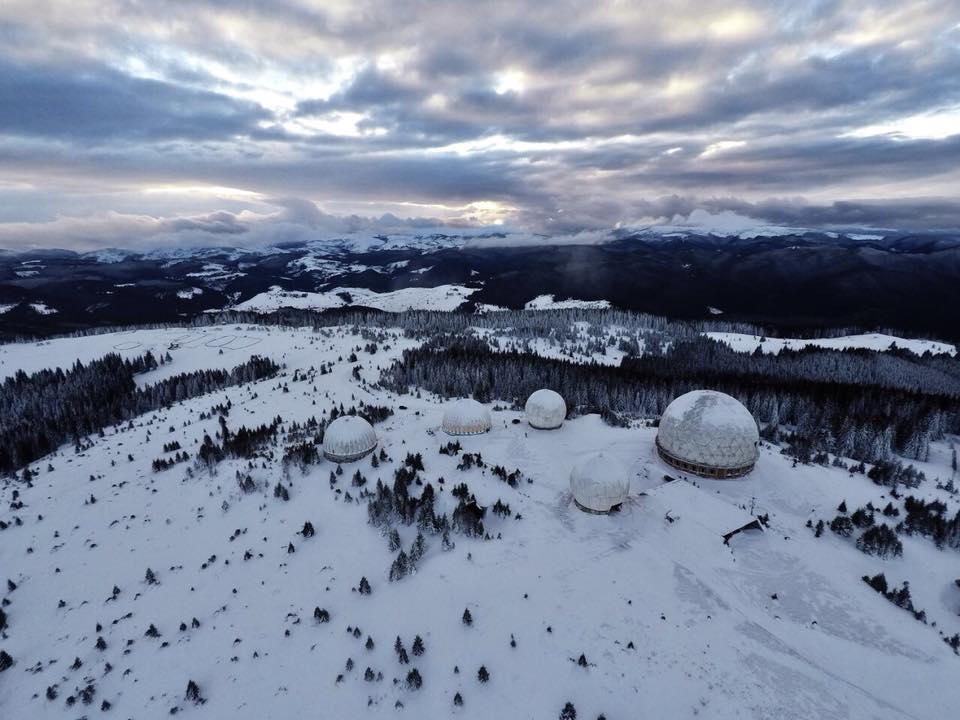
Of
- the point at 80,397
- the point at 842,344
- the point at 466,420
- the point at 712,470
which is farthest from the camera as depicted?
the point at 842,344

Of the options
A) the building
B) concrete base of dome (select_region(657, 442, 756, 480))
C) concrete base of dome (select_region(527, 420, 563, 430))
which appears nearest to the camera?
the building

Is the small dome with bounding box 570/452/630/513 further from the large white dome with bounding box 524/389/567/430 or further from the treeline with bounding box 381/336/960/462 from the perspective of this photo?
the treeline with bounding box 381/336/960/462

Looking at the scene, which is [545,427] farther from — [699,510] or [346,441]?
[346,441]

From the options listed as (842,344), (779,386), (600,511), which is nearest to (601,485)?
(600,511)

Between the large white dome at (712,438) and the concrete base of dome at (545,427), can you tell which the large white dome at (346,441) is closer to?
the concrete base of dome at (545,427)

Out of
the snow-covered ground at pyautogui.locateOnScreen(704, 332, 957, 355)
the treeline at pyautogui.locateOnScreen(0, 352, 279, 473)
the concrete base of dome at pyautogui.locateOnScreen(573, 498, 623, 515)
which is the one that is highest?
the concrete base of dome at pyautogui.locateOnScreen(573, 498, 623, 515)

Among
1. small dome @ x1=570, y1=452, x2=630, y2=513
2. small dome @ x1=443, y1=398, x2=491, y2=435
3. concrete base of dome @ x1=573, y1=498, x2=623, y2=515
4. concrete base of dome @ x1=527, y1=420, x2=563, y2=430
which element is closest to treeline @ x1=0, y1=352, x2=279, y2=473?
small dome @ x1=443, y1=398, x2=491, y2=435
